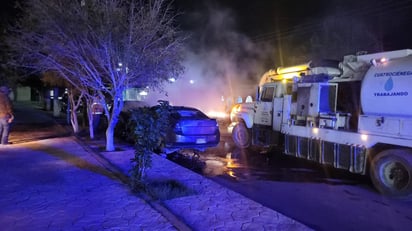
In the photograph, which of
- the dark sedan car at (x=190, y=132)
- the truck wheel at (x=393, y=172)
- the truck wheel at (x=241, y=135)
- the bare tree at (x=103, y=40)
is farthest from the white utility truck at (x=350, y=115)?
the bare tree at (x=103, y=40)

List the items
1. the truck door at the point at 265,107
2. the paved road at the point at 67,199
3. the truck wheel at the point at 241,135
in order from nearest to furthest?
the paved road at the point at 67,199 → the truck door at the point at 265,107 → the truck wheel at the point at 241,135

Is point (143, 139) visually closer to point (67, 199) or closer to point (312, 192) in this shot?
point (67, 199)

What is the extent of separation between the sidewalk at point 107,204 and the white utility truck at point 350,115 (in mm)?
3391

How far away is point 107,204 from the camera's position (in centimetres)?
537

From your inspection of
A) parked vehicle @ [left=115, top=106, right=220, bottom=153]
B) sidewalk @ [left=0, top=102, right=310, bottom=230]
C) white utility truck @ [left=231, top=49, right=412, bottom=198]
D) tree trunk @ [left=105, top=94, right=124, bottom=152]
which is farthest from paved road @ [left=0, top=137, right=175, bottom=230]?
white utility truck @ [left=231, top=49, right=412, bottom=198]

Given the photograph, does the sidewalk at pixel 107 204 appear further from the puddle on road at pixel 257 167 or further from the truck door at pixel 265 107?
the truck door at pixel 265 107

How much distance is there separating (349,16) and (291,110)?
Result: 961 cm

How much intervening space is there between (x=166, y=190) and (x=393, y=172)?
4.74 metres

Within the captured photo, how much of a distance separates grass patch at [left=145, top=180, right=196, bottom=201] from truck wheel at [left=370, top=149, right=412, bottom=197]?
4033 millimetres

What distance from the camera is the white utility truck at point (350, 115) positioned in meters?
6.98

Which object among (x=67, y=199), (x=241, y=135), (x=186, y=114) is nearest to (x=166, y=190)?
(x=67, y=199)

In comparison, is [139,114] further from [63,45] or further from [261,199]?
[63,45]

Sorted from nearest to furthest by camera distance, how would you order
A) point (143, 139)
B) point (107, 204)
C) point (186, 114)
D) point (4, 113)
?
point (107, 204) < point (143, 139) < point (186, 114) < point (4, 113)

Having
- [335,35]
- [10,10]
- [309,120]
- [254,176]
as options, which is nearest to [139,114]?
[254,176]
